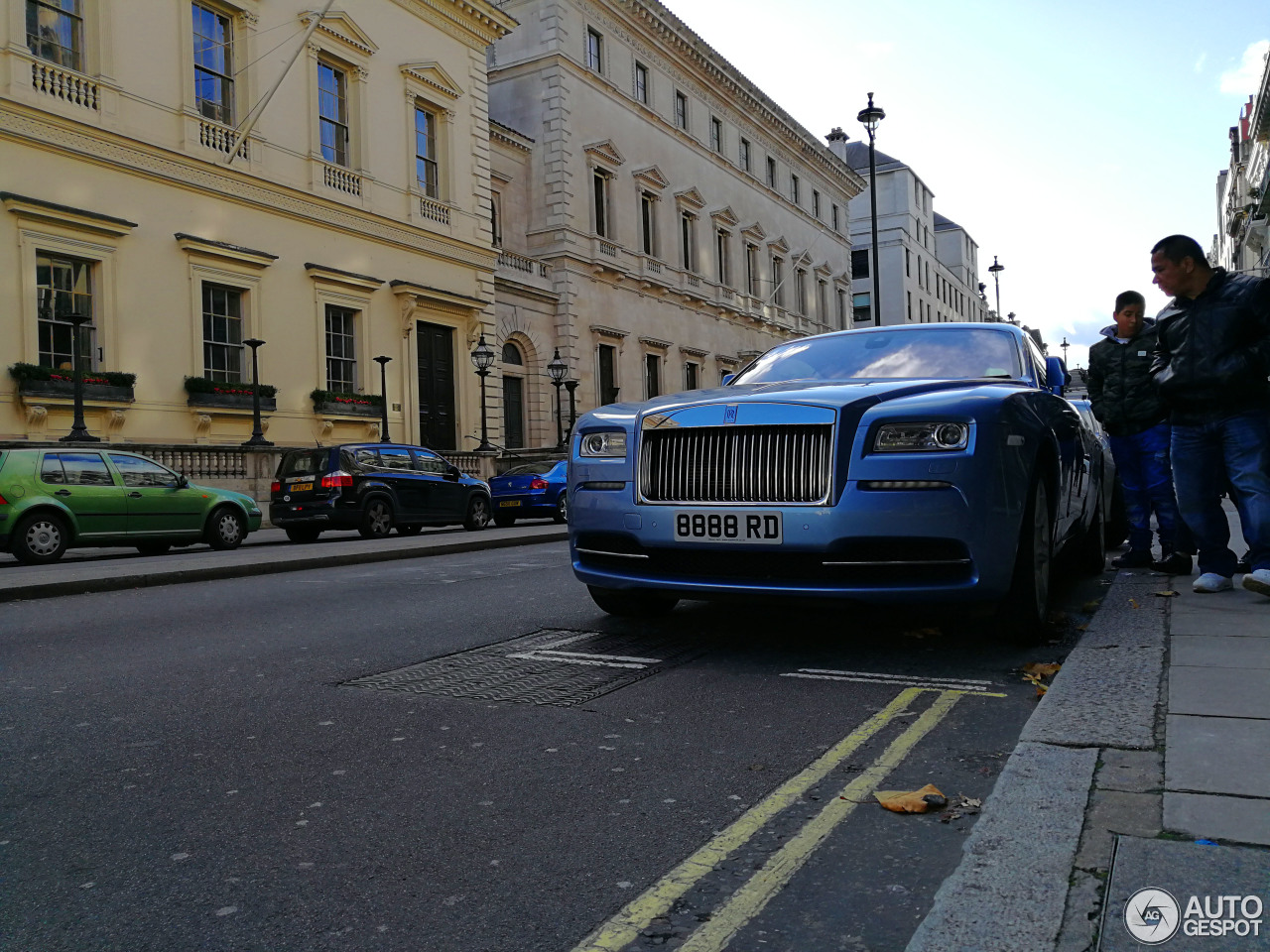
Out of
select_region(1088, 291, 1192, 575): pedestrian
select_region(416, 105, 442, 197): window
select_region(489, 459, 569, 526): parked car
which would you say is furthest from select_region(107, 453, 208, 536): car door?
select_region(416, 105, 442, 197): window

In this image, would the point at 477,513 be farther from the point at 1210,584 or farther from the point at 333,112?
the point at 1210,584

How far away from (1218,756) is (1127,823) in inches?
23.6

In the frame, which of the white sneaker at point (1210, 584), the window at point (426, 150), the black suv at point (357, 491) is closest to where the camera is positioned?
the white sneaker at point (1210, 584)

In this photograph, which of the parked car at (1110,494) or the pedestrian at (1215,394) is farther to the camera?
the parked car at (1110,494)

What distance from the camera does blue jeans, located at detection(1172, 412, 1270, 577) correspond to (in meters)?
5.62

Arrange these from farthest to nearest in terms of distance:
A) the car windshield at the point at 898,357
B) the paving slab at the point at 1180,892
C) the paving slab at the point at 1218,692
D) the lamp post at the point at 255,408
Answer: the lamp post at the point at 255,408, the car windshield at the point at 898,357, the paving slab at the point at 1218,692, the paving slab at the point at 1180,892

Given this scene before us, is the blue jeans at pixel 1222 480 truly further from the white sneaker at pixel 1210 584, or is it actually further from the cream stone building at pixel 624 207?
the cream stone building at pixel 624 207

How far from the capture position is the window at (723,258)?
4406 cm

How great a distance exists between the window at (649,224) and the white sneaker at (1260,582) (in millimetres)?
34310

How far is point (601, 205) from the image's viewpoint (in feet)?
118

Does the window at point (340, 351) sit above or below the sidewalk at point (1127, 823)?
above

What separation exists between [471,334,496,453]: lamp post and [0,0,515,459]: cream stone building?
314mm

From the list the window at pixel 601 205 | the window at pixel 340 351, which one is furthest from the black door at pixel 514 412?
the window at pixel 340 351

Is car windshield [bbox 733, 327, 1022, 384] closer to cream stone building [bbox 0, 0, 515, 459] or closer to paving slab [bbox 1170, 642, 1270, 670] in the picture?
paving slab [bbox 1170, 642, 1270, 670]
